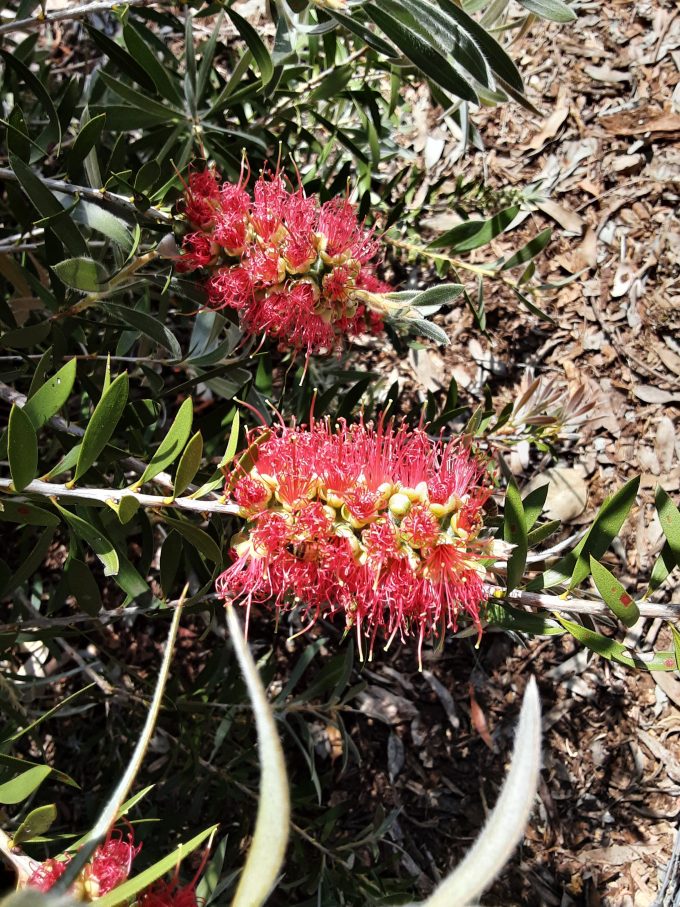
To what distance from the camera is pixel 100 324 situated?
1.23m

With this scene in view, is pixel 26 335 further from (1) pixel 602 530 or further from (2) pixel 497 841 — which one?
(2) pixel 497 841

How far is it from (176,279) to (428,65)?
59cm

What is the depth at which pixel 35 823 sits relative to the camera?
90 centimetres

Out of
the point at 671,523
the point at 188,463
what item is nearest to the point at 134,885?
the point at 188,463

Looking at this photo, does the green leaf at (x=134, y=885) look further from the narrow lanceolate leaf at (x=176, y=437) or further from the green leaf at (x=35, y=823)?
the narrow lanceolate leaf at (x=176, y=437)

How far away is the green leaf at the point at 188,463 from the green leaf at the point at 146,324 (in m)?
0.32

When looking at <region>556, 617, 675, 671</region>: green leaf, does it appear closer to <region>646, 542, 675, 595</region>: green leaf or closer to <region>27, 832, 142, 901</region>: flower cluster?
<region>646, 542, 675, 595</region>: green leaf

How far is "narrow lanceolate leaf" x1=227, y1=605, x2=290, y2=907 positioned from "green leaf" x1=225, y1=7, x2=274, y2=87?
113 cm

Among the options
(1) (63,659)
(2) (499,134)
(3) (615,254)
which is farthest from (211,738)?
(2) (499,134)

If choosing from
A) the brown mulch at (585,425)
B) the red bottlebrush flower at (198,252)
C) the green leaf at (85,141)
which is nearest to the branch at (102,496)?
the red bottlebrush flower at (198,252)

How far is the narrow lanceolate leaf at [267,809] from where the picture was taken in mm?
478

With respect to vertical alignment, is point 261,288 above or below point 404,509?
above

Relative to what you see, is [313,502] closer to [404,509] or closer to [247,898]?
[404,509]

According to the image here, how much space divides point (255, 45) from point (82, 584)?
96 cm
